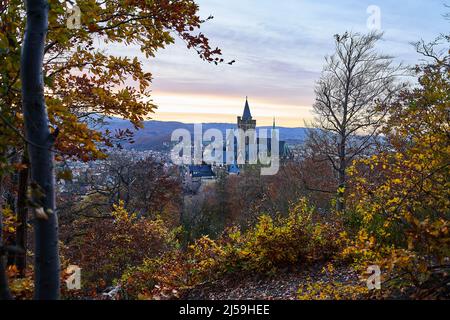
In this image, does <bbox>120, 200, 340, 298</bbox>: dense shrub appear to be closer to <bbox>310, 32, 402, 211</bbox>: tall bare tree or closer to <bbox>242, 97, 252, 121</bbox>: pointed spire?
<bbox>310, 32, 402, 211</bbox>: tall bare tree

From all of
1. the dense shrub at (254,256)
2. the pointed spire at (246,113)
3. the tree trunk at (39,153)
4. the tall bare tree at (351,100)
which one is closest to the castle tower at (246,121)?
the pointed spire at (246,113)

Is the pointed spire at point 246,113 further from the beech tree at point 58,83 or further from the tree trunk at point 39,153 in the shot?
the tree trunk at point 39,153

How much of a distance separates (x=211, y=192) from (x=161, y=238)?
23686mm

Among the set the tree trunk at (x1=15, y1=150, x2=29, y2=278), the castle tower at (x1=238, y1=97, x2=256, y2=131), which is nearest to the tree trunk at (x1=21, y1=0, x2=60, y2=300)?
the tree trunk at (x1=15, y1=150, x2=29, y2=278)

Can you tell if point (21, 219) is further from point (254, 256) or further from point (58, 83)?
point (254, 256)

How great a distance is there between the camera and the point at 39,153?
2543 millimetres

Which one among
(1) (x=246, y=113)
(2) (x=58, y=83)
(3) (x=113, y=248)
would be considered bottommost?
(3) (x=113, y=248)

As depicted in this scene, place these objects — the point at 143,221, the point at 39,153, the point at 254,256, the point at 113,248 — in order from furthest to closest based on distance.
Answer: the point at 143,221 < the point at 113,248 < the point at 254,256 < the point at 39,153

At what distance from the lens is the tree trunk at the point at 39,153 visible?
2.54 m

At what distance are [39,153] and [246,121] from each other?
76583mm

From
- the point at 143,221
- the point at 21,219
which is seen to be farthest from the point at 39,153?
the point at 143,221

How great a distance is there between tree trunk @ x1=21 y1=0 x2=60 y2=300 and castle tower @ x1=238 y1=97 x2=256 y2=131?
242ft

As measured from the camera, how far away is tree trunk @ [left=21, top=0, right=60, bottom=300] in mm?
2541
